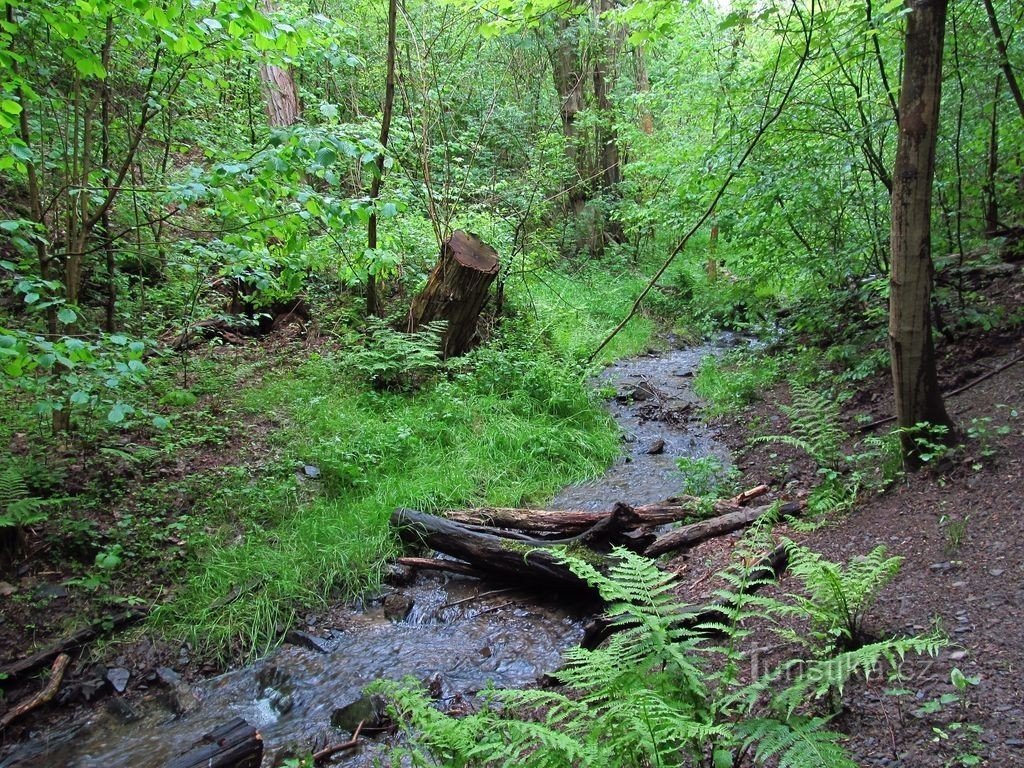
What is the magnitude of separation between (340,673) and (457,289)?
529 centimetres

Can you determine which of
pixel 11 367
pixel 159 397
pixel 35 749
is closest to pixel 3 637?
pixel 35 749

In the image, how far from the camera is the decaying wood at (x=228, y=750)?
137 inches

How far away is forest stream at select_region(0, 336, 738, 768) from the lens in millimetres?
3855

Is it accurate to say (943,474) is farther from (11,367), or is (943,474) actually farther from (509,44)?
(509,44)

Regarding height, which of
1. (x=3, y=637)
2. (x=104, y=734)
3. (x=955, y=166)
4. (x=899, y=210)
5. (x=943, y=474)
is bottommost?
(x=104, y=734)

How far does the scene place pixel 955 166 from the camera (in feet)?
20.3

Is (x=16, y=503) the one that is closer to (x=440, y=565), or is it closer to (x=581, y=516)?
(x=440, y=565)

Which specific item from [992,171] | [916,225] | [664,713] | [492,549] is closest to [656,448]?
[492,549]

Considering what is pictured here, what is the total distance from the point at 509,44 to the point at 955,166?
958 centimetres

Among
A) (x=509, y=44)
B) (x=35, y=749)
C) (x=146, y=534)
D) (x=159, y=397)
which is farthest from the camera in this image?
(x=509, y=44)

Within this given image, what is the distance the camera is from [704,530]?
5.12 meters

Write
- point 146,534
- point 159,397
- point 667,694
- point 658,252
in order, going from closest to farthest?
point 667,694
point 146,534
point 159,397
point 658,252

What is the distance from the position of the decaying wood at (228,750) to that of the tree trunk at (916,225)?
4.52 meters

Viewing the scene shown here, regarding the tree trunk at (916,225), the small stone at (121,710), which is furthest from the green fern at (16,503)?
the tree trunk at (916,225)
